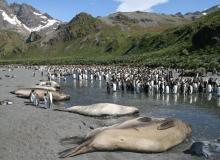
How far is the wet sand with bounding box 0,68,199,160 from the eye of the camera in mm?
21000

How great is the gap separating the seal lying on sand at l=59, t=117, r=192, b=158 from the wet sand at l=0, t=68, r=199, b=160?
380 mm

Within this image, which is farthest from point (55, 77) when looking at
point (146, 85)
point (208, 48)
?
point (208, 48)

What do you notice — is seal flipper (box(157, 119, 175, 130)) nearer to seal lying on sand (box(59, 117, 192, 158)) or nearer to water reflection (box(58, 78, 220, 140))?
seal lying on sand (box(59, 117, 192, 158))

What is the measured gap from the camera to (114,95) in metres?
52.9

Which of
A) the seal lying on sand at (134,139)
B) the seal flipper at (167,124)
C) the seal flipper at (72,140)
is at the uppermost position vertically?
the seal flipper at (167,124)

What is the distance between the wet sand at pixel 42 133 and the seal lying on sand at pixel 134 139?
38 centimetres

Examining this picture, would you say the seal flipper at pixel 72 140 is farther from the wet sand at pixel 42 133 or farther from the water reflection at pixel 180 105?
the water reflection at pixel 180 105

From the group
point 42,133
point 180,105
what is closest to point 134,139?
point 42,133

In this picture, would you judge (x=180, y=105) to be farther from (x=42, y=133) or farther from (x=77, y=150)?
(x=77, y=150)

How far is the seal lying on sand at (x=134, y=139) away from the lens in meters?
21.5

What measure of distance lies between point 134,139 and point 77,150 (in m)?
3.16

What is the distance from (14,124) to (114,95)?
25424 millimetres

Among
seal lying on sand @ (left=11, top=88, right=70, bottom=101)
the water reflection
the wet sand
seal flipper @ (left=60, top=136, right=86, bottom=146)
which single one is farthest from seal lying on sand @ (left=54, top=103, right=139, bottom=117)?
seal lying on sand @ (left=11, top=88, right=70, bottom=101)

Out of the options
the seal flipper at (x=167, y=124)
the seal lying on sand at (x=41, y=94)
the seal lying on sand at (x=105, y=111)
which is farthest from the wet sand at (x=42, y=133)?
the seal lying on sand at (x=41, y=94)
